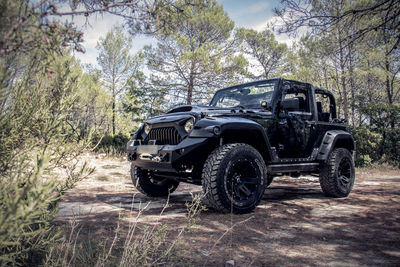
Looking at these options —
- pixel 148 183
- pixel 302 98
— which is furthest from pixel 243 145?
pixel 302 98

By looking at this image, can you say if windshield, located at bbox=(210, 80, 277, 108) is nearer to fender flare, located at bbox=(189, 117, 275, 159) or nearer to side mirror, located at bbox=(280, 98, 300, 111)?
side mirror, located at bbox=(280, 98, 300, 111)

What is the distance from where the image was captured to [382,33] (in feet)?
15.4

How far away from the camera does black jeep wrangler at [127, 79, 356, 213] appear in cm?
312

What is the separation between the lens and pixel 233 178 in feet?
10.7

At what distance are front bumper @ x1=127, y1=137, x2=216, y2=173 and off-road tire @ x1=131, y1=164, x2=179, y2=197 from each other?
819 millimetres

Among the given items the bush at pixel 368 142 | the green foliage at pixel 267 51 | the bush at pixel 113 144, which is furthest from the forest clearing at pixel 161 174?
the green foliage at pixel 267 51

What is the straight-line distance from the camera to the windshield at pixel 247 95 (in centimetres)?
452

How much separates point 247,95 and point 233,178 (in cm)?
199

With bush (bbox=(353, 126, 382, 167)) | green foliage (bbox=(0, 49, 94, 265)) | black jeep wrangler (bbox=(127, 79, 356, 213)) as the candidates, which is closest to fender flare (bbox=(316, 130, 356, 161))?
black jeep wrangler (bbox=(127, 79, 356, 213))

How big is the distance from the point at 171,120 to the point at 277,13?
3.22m

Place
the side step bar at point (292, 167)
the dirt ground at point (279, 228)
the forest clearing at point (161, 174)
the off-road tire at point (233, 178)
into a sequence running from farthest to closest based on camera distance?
1. the side step bar at point (292, 167)
2. the off-road tire at point (233, 178)
3. the dirt ground at point (279, 228)
4. the forest clearing at point (161, 174)

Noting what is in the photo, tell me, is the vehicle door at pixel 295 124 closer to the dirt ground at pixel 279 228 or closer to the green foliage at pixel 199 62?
the dirt ground at pixel 279 228

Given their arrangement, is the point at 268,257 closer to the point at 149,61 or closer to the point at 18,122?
the point at 18,122

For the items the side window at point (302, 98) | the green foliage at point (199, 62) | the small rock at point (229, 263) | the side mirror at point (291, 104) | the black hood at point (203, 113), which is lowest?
the small rock at point (229, 263)
